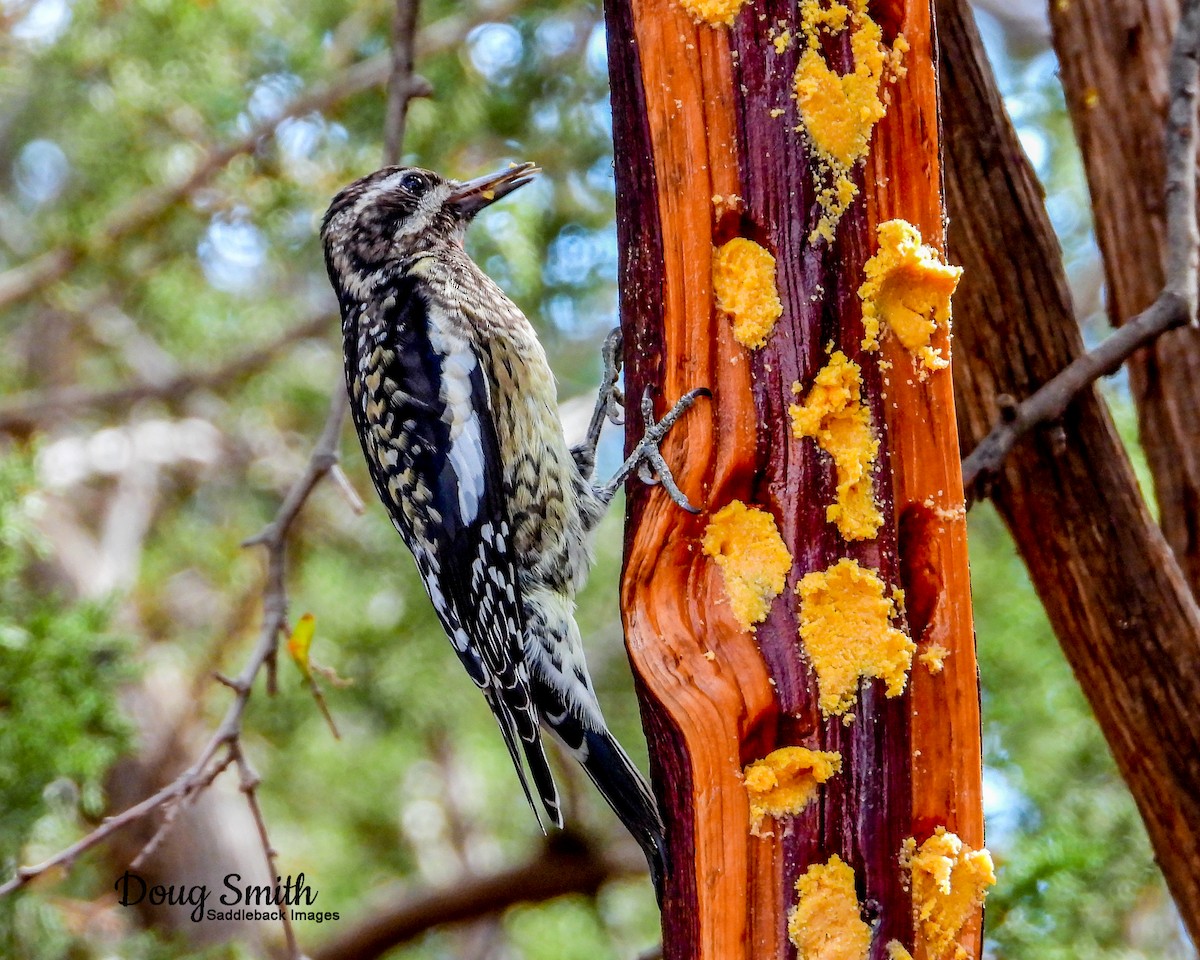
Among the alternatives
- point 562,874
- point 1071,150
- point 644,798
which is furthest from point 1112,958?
point 1071,150

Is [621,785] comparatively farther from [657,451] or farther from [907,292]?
[907,292]

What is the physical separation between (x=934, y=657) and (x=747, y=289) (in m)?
0.47

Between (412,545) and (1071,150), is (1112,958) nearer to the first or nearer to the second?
(412,545)

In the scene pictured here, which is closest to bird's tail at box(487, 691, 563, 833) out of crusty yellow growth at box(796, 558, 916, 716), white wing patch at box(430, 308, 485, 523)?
white wing patch at box(430, 308, 485, 523)

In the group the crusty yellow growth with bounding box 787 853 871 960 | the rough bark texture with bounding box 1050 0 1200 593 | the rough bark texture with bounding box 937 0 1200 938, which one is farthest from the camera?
the rough bark texture with bounding box 1050 0 1200 593

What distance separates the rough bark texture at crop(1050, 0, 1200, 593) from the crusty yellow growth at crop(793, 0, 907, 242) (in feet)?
3.41

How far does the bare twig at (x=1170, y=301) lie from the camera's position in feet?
6.42

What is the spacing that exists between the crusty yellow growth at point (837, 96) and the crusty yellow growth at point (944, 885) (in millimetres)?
691

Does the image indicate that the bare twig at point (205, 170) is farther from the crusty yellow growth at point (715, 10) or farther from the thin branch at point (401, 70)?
the crusty yellow growth at point (715, 10)

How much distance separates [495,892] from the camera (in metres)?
3.89

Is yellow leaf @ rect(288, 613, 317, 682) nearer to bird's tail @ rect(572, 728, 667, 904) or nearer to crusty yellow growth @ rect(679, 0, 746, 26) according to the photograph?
bird's tail @ rect(572, 728, 667, 904)

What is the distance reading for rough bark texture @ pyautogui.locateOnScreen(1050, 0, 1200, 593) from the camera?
89.7 inches

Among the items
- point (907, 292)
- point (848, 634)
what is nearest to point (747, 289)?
point (907, 292)

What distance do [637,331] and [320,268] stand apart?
3121 mm
